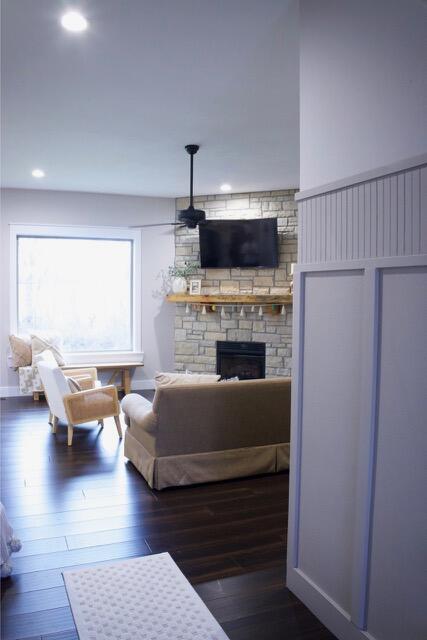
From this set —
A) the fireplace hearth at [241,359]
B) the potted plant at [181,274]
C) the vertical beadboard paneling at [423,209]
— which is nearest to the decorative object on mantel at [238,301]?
the potted plant at [181,274]

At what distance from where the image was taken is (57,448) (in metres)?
5.01

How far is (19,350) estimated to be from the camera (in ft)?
23.5

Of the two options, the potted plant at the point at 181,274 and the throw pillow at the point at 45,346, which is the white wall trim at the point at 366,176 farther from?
the throw pillow at the point at 45,346

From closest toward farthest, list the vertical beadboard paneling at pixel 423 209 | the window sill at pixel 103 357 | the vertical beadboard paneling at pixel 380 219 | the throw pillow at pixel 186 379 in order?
the vertical beadboard paneling at pixel 423 209 → the vertical beadboard paneling at pixel 380 219 → the throw pillow at pixel 186 379 → the window sill at pixel 103 357

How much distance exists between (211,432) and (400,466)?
91.7 inches

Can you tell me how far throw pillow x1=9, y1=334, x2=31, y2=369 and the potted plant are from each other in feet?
Answer: 7.13

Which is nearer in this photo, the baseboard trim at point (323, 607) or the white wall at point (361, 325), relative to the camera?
the white wall at point (361, 325)

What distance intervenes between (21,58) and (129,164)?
266 centimetres

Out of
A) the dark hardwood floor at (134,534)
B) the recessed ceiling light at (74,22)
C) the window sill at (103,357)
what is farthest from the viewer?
the window sill at (103,357)

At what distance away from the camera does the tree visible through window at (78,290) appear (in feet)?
25.2

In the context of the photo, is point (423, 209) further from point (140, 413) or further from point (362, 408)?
point (140, 413)

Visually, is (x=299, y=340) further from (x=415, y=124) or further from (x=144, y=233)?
(x=144, y=233)

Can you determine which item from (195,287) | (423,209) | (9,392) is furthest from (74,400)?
(423,209)

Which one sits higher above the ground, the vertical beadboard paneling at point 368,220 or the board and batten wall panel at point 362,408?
the vertical beadboard paneling at point 368,220
